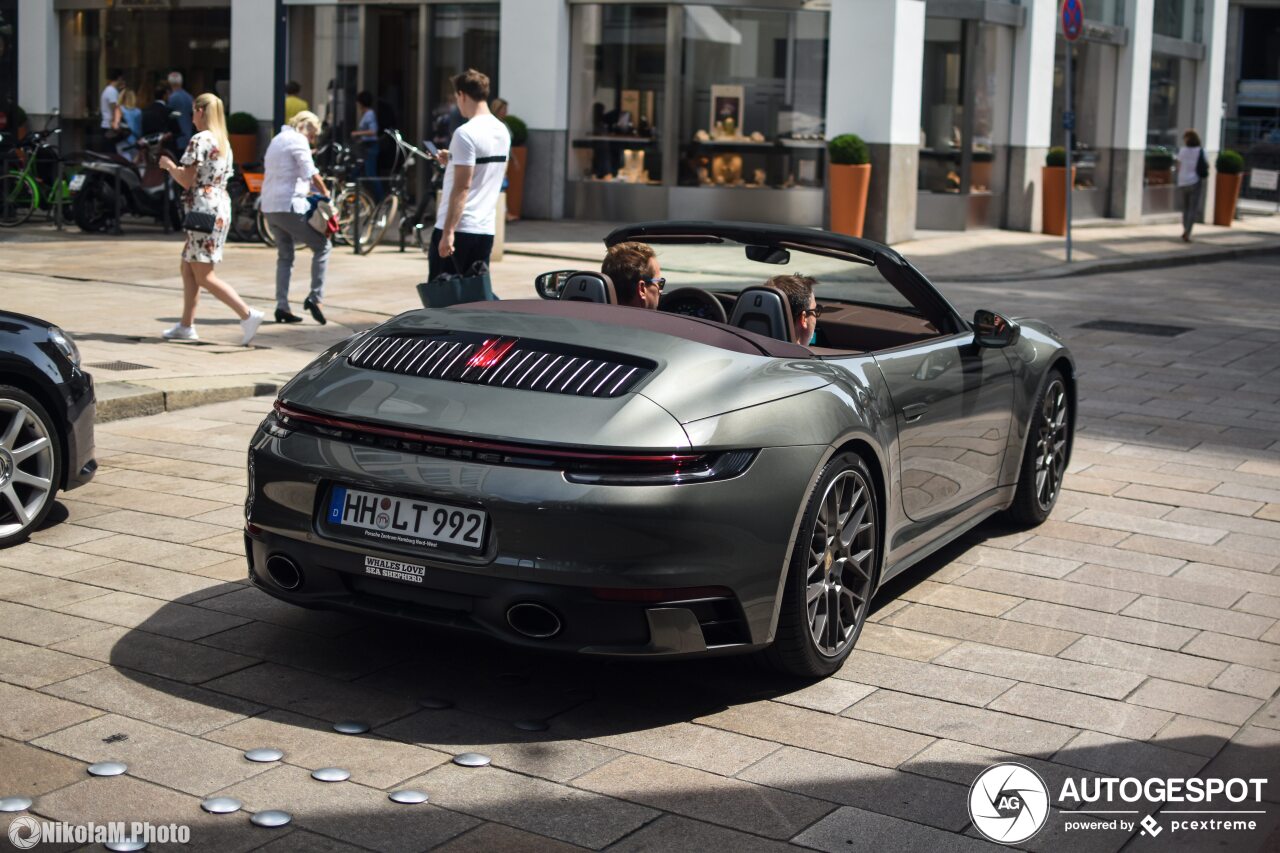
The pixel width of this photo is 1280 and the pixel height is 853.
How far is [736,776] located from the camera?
4.17 meters

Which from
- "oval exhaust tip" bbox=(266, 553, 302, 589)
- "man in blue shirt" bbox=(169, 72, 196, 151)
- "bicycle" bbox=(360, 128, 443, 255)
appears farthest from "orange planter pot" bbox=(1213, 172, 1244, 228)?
"oval exhaust tip" bbox=(266, 553, 302, 589)

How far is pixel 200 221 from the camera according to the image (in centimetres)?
1116

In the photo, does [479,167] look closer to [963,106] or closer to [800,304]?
[800,304]

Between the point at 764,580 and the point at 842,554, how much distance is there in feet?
1.78

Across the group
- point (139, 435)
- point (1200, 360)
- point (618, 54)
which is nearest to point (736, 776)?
point (139, 435)

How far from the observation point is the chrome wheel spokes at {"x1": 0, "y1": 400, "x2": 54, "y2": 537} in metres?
6.14

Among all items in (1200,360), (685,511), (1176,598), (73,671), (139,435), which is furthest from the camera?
(1200,360)

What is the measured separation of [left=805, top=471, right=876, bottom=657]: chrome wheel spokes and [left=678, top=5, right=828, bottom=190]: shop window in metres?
19.0

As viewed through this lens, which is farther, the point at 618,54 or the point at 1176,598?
the point at 618,54

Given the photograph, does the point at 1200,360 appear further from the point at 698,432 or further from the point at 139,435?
the point at 698,432

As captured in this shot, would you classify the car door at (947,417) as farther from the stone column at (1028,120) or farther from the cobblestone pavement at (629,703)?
the stone column at (1028,120)

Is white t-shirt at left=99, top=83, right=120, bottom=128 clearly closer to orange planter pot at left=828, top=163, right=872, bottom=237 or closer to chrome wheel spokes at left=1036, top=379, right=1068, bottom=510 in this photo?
orange planter pot at left=828, top=163, right=872, bottom=237

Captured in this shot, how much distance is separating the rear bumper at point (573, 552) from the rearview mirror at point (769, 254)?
1.46m

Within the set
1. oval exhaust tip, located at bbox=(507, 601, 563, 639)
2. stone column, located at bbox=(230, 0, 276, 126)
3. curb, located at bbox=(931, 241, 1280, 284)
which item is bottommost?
oval exhaust tip, located at bbox=(507, 601, 563, 639)
